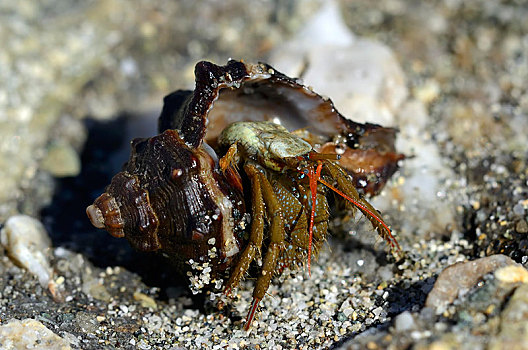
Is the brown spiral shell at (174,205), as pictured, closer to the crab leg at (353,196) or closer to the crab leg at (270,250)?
the crab leg at (270,250)

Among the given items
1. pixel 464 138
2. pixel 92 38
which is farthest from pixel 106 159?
pixel 464 138

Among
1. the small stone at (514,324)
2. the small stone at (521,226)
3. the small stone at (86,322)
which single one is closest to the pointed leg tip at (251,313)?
the small stone at (86,322)

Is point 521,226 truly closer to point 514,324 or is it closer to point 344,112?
point 514,324

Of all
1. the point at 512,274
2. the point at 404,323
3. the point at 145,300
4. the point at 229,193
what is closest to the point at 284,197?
the point at 229,193

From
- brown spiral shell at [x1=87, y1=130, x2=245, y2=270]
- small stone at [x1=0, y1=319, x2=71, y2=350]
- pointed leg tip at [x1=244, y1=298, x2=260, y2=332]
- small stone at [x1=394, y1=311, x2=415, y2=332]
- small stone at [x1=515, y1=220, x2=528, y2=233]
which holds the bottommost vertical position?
small stone at [x1=0, y1=319, x2=71, y2=350]

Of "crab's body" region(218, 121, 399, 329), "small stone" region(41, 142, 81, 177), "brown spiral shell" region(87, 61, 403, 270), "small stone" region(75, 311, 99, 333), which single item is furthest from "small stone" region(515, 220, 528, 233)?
"small stone" region(41, 142, 81, 177)

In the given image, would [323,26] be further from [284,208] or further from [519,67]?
[284,208]

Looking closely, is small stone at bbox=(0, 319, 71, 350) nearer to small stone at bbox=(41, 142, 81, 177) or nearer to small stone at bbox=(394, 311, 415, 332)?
small stone at bbox=(394, 311, 415, 332)
